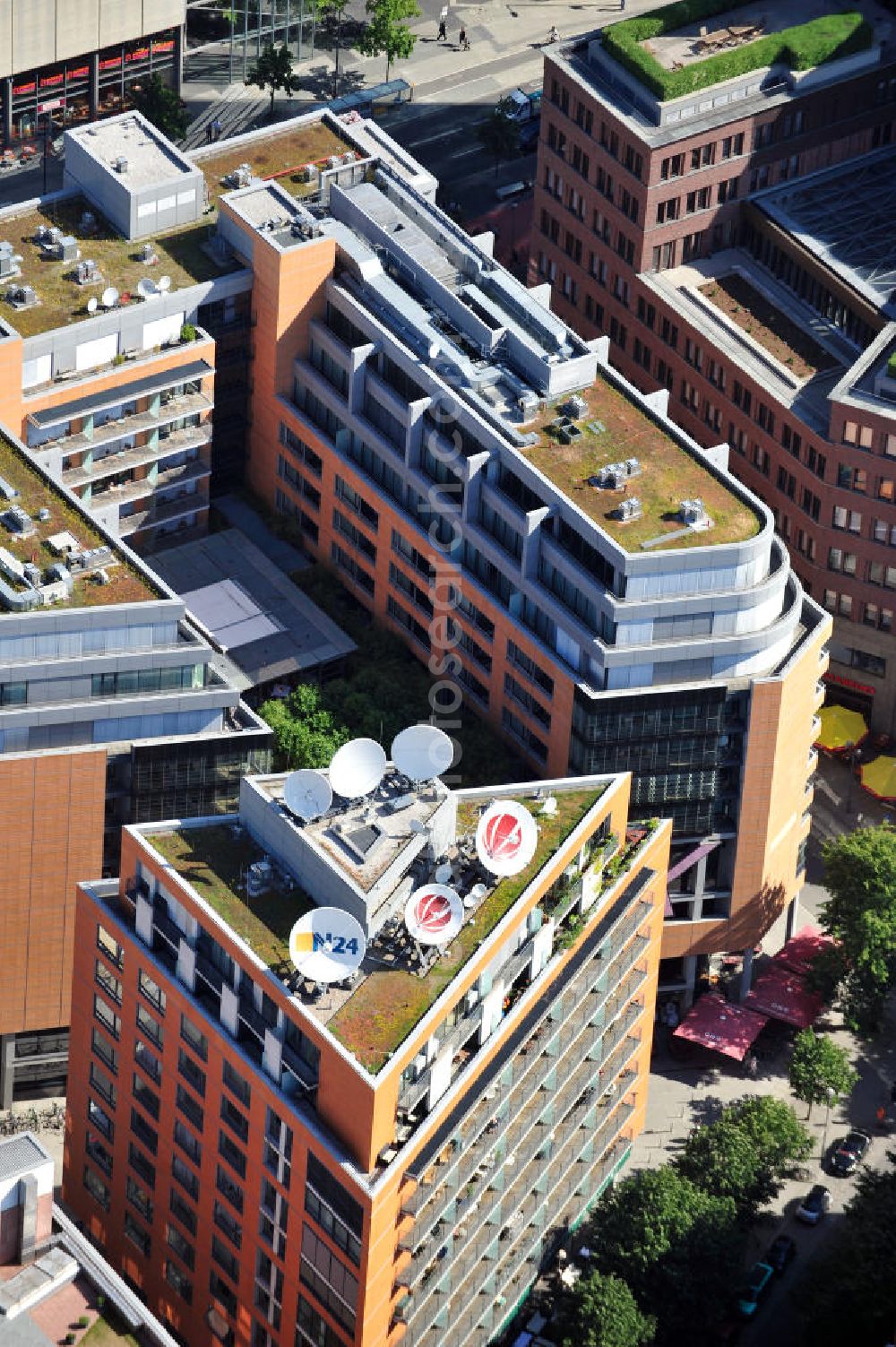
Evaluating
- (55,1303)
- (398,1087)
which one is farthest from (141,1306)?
(398,1087)

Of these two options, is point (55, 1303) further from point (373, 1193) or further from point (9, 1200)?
point (373, 1193)

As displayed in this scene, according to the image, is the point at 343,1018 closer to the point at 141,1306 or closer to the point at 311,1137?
the point at 311,1137

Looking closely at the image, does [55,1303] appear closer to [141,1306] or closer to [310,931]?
[141,1306]

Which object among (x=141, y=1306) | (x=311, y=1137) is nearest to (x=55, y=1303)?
(x=141, y=1306)

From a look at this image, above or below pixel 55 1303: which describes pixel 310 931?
above

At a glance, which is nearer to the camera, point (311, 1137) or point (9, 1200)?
point (9, 1200)

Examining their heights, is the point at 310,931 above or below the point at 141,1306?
above
